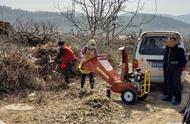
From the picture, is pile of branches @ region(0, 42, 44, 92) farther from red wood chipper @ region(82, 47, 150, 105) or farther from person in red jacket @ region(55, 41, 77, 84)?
red wood chipper @ region(82, 47, 150, 105)

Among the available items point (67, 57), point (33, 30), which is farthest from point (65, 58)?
point (33, 30)

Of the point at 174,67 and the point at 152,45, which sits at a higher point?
the point at 152,45

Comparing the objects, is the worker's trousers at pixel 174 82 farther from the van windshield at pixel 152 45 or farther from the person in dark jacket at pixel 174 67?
the van windshield at pixel 152 45

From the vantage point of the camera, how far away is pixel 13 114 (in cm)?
945

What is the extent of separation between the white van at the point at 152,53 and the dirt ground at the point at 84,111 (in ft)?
3.21

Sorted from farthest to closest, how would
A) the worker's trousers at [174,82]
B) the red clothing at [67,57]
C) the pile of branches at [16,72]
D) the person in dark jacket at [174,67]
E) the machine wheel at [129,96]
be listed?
the red clothing at [67,57] → the pile of branches at [16,72] → the worker's trousers at [174,82] → the person in dark jacket at [174,67] → the machine wheel at [129,96]

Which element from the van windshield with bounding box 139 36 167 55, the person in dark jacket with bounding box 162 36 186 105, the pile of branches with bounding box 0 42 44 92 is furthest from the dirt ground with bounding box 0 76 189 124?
the van windshield with bounding box 139 36 167 55

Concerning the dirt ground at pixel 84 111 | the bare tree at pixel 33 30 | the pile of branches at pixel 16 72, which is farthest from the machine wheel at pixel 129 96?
the bare tree at pixel 33 30

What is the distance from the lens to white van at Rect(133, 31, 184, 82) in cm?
1223

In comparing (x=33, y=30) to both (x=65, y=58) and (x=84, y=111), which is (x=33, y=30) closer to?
(x=65, y=58)

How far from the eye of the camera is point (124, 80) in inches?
436

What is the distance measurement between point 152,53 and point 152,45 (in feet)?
1.01

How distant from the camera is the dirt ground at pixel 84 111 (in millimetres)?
8961

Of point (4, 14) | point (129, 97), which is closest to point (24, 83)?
point (129, 97)
